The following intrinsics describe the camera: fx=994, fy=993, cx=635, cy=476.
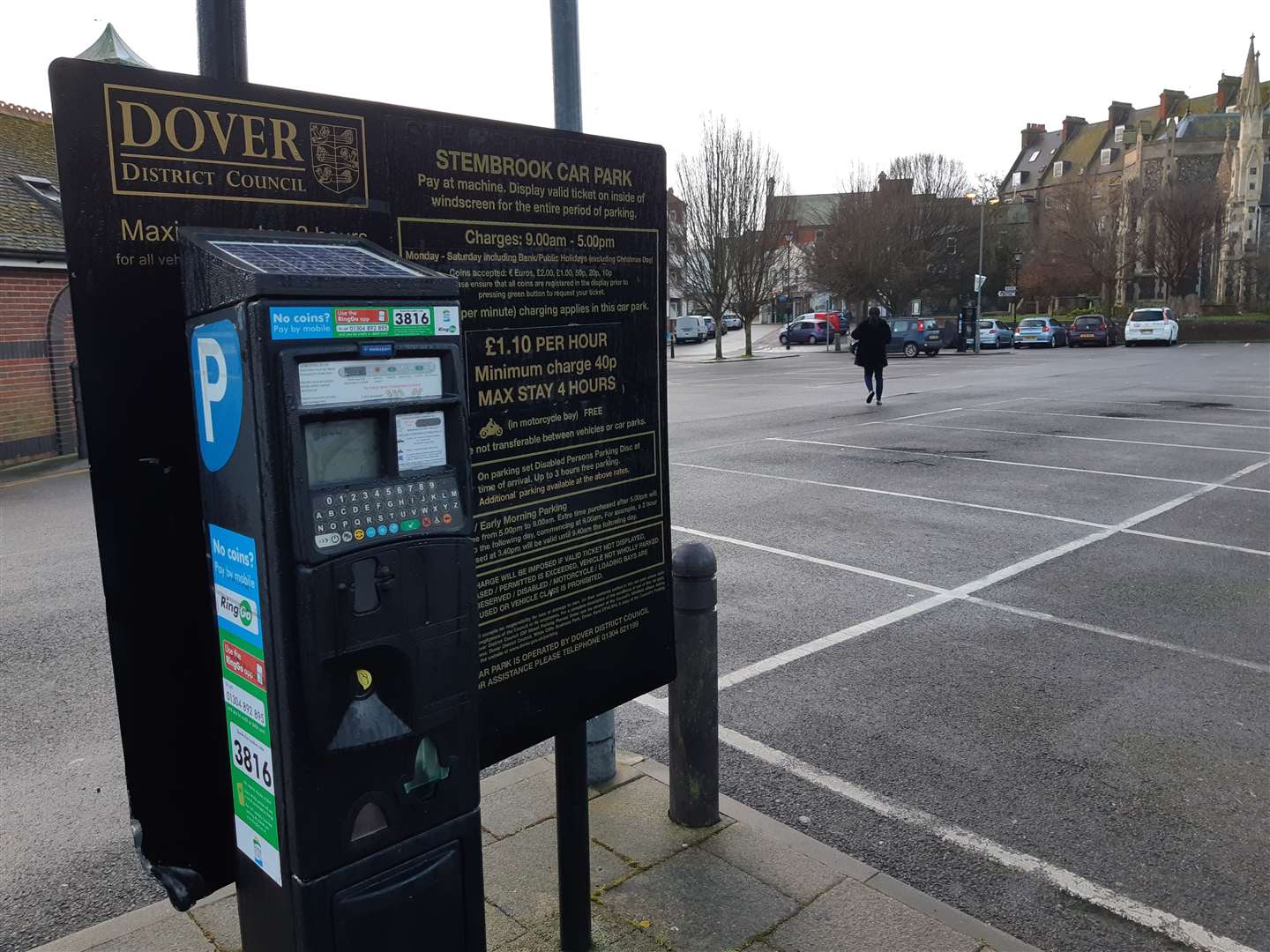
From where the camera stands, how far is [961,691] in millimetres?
5277

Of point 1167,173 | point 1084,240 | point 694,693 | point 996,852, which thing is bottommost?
point 996,852

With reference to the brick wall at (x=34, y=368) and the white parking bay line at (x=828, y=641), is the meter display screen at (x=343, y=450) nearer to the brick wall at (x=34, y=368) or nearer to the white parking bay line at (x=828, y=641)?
the white parking bay line at (x=828, y=641)

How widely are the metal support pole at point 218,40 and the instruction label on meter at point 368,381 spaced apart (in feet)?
2.72

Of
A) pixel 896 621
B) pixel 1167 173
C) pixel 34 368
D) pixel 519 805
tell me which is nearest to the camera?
pixel 519 805

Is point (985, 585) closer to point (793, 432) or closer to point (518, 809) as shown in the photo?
point (518, 809)

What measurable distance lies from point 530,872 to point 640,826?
0.48 metres

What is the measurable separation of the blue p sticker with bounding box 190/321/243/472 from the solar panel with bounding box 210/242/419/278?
5.7 inches

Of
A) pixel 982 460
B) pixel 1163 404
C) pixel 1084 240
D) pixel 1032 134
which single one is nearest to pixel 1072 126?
pixel 1032 134

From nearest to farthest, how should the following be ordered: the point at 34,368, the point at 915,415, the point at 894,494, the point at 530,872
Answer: the point at 530,872 < the point at 894,494 < the point at 34,368 < the point at 915,415

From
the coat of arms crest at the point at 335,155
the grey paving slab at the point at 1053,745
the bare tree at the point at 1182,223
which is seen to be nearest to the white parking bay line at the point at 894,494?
the grey paving slab at the point at 1053,745

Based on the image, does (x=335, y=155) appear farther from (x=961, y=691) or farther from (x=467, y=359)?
(x=961, y=691)

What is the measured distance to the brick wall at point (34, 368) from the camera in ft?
46.8

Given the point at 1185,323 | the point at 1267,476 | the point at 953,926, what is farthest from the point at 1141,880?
the point at 1185,323

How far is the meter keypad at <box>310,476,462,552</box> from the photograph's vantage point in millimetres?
1880
